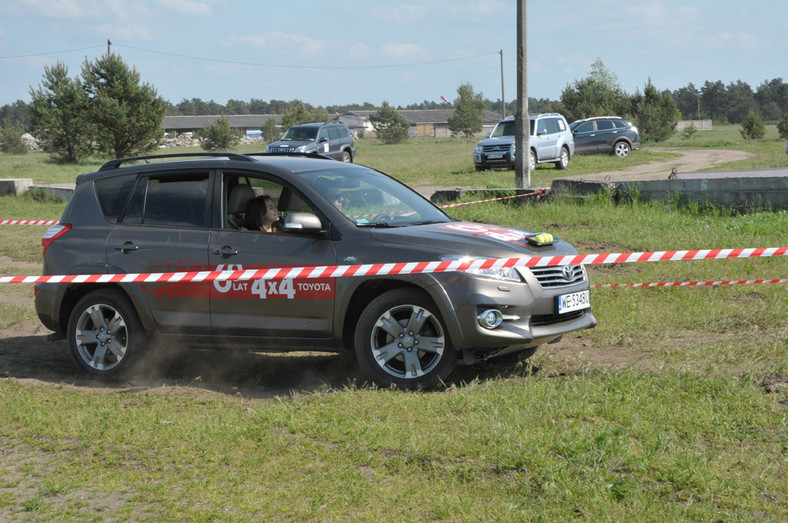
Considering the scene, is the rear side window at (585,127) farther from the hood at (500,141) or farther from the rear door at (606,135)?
the hood at (500,141)

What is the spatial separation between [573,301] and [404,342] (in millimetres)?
1257

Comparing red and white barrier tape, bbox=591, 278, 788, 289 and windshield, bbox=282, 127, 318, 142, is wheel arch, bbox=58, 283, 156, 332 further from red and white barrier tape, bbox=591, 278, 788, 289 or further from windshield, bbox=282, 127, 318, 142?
windshield, bbox=282, 127, 318, 142

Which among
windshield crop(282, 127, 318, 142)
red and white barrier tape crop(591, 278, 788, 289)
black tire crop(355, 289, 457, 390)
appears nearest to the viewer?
black tire crop(355, 289, 457, 390)

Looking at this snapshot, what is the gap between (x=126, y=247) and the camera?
21.6 feet

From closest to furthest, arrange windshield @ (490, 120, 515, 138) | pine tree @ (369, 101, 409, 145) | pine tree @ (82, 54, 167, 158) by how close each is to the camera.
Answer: windshield @ (490, 120, 515, 138), pine tree @ (82, 54, 167, 158), pine tree @ (369, 101, 409, 145)

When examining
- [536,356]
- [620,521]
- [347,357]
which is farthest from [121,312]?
[620,521]

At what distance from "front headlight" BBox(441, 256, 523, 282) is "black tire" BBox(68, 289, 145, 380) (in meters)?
2.71

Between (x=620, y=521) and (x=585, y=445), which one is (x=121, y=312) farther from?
(x=620, y=521)

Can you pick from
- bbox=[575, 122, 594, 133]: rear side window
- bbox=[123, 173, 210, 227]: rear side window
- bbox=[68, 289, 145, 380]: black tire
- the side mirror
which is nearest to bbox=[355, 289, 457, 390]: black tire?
the side mirror

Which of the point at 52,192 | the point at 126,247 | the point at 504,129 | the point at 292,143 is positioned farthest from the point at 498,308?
the point at 292,143

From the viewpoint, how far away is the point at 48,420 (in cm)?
521

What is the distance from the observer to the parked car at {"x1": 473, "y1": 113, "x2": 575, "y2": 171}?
25594 mm

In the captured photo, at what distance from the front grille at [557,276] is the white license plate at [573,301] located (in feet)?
0.29

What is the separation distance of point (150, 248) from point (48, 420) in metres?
1.73
